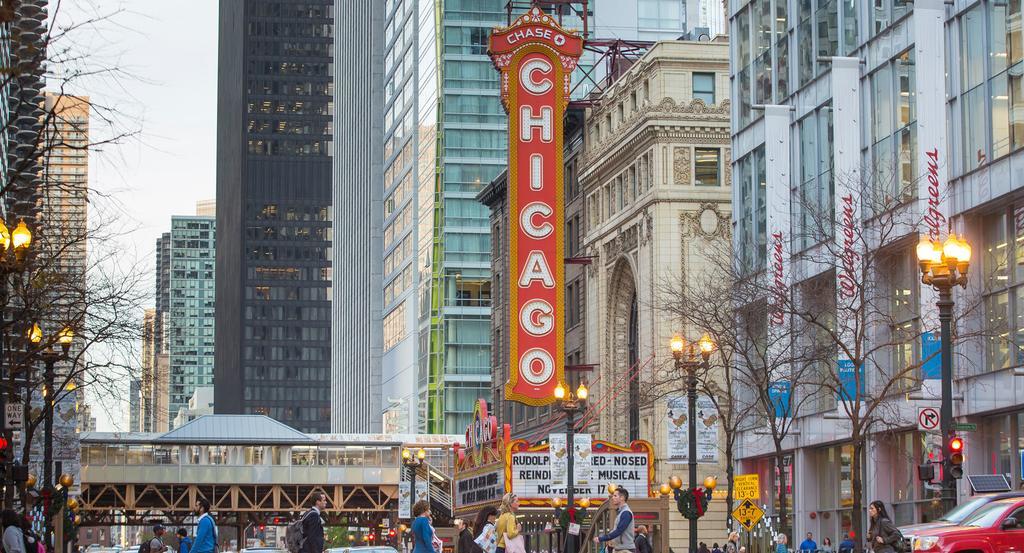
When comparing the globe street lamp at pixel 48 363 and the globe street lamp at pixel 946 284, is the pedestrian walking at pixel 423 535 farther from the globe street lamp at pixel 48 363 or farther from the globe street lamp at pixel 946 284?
the globe street lamp at pixel 48 363

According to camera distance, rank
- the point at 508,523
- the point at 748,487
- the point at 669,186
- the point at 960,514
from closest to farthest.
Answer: the point at 960,514
the point at 508,523
the point at 748,487
the point at 669,186

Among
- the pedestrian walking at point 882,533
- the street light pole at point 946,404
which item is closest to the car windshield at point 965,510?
the pedestrian walking at point 882,533

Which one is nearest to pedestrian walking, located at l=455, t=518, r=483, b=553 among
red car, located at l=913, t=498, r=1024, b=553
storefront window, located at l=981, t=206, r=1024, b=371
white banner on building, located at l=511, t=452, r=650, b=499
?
red car, located at l=913, t=498, r=1024, b=553

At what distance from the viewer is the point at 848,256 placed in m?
44.7

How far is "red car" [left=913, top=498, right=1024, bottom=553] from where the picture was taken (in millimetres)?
27047

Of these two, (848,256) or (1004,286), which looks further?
(1004,286)

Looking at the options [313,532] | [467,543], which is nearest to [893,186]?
[467,543]

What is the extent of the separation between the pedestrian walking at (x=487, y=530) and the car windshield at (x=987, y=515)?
8.32 metres

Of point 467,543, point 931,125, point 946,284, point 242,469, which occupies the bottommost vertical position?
point 467,543

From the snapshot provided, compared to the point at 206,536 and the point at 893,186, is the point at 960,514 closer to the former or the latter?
the point at 206,536

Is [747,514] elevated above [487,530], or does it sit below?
below

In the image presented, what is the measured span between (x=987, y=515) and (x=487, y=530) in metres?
8.79

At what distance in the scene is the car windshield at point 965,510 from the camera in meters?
28.4

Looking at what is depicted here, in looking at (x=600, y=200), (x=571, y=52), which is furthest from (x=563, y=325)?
(x=571, y=52)
